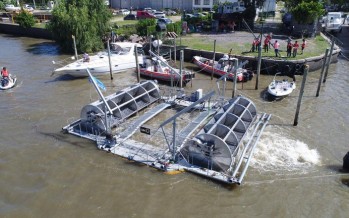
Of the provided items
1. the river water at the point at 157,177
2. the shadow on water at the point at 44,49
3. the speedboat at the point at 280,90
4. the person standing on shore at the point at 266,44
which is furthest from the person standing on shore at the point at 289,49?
the shadow on water at the point at 44,49

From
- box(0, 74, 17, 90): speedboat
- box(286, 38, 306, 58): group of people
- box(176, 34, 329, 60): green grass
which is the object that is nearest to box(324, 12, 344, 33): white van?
box(176, 34, 329, 60): green grass

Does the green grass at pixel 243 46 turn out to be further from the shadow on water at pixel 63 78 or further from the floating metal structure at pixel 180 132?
the shadow on water at pixel 63 78

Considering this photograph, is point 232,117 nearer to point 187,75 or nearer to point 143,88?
point 143,88

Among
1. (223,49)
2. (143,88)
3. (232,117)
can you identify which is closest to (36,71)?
(143,88)

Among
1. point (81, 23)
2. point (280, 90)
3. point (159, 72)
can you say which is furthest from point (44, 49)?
point (280, 90)

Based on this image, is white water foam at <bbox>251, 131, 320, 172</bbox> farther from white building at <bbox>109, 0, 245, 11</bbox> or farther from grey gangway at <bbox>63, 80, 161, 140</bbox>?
white building at <bbox>109, 0, 245, 11</bbox>

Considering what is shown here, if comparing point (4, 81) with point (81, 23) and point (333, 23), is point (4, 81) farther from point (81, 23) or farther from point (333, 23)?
point (333, 23)
